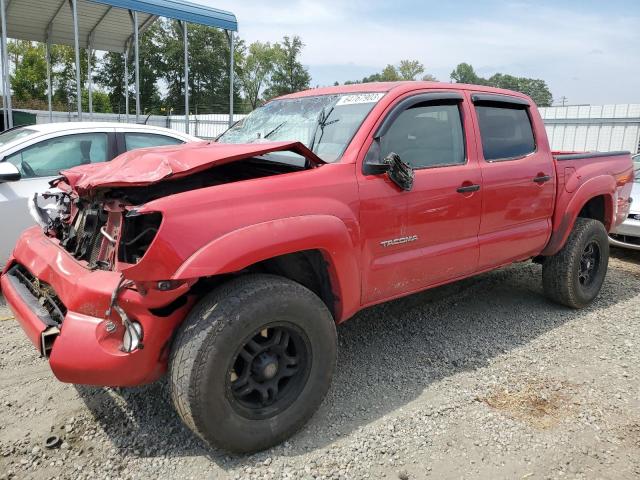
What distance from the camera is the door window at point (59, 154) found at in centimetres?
470

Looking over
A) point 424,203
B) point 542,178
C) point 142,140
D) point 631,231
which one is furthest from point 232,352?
point 631,231

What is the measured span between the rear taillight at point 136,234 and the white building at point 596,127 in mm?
14507

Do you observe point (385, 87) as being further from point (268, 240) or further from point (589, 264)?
point (589, 264)

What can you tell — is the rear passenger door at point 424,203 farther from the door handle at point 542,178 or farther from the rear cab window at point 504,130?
the door handle at point 542,178

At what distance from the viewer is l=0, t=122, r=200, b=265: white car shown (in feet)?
14.5

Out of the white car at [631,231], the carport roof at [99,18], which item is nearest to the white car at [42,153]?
the carport roof at [99,18]

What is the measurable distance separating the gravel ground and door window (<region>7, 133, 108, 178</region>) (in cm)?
141

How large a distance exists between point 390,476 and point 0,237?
3870 mm

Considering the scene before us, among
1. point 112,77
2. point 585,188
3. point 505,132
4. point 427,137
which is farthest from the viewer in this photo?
point 112,77

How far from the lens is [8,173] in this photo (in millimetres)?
4141

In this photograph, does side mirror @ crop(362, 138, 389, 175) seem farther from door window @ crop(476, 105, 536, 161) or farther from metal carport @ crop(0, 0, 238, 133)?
metal carport @ crop(0, 0, 238, 133)

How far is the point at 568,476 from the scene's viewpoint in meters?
2.42

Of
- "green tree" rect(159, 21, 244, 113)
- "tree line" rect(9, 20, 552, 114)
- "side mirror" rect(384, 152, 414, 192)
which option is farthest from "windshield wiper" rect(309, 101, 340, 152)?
"green tree" rect(159, 21, 244, 113)

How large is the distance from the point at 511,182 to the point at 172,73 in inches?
2265
